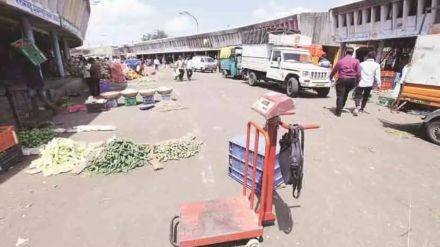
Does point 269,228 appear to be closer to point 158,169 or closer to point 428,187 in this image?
point 158,169

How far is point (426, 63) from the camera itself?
6469 mm

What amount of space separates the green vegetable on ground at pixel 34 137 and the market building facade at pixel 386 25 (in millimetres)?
16839

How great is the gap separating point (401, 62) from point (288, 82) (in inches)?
400

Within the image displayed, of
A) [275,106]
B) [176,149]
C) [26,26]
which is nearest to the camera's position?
[275,106]

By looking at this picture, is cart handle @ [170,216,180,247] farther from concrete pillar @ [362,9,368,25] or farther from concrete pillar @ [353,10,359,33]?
concrete pillar @ [353,10,359,33]

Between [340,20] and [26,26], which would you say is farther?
[340,20]

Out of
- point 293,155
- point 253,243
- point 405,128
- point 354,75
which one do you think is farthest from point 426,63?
point 253,243

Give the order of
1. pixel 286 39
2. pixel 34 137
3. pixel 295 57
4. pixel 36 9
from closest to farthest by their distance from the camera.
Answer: pixel 34 137
pixel 36 9
pixel 295 57
pixel 286 39

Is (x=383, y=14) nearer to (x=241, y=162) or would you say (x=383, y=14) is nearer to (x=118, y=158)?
(x=241, y=162)

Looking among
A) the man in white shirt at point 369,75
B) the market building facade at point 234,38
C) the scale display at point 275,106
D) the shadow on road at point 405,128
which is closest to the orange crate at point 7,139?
the scale display at point 275,106

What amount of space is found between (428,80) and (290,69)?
22.3ft

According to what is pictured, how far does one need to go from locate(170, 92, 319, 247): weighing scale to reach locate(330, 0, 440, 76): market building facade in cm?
1490

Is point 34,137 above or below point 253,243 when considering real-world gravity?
above

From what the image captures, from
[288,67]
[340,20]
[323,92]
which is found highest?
[340,20]
